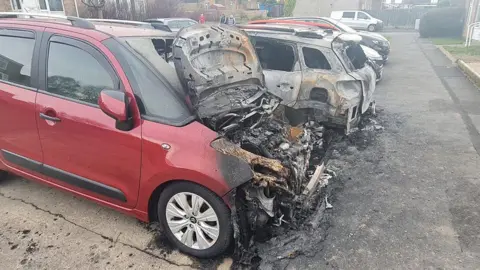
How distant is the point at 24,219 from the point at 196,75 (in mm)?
2217

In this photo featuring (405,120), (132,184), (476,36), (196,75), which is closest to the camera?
(132,184)

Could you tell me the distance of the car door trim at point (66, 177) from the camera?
9.84ft

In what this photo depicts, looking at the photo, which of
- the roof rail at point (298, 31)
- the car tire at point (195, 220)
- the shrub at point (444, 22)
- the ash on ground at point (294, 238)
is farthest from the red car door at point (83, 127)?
the shrub at point (444, 22)

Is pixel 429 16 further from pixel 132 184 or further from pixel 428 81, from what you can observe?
pixel 132 184

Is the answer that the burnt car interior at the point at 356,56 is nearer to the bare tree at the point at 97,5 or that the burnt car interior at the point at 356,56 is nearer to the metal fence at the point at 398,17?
the bare tree at the point at 97,5

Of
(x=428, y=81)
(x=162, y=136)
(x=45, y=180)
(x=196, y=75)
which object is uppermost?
(x=196, y=75)

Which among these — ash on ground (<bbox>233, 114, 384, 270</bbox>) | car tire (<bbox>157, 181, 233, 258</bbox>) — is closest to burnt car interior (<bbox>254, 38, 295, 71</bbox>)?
ash on ground (<bbox>233, 114, 384, 270</bbox>)

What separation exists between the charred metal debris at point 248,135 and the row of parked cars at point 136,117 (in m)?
0.02

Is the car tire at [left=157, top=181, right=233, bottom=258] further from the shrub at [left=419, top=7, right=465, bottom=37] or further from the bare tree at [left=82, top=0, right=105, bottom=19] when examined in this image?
the shrub at [left=419, top=7, right=465, bottom=37]

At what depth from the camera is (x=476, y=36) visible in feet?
51.0

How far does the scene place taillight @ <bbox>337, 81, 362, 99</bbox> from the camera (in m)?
5.02

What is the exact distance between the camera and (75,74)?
3018 millimetres

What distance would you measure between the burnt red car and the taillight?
9.14 feet

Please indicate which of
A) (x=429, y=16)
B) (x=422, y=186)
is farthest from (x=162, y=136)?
(x=429, y=16)
